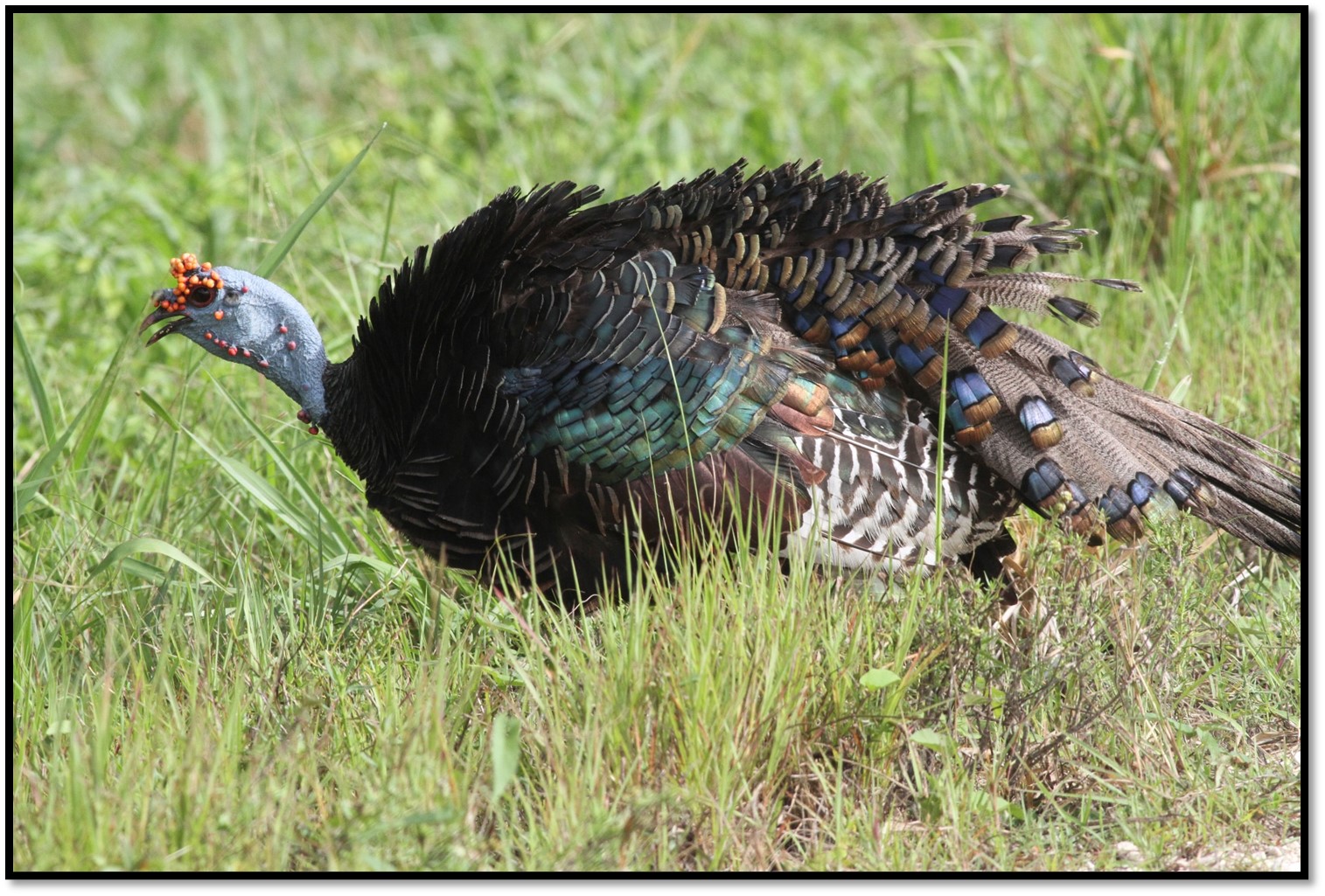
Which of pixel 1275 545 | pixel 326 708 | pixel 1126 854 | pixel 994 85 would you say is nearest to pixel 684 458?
pixel 326 708

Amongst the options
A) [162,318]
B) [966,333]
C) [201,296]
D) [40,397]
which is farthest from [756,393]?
[40,397]

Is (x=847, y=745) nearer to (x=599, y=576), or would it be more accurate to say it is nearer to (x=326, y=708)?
(x=599, y=576)

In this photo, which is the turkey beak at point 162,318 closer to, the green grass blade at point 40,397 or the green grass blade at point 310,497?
the green grass blade at point 310,497

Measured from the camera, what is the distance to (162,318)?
148 inches

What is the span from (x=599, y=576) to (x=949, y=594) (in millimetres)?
827

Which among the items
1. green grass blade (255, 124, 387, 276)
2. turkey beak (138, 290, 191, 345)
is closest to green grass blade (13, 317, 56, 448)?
turkey beak (138, 290, 191, 345)

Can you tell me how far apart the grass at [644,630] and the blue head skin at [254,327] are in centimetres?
17

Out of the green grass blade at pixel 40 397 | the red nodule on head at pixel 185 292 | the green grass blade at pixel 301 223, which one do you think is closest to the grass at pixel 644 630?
the green grass blade at pixel 40 397

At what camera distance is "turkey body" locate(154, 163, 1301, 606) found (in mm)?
3301

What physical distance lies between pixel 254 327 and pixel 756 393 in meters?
1.37

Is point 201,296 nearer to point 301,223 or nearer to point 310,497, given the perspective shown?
point 301,223

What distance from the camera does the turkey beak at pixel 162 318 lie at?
3709 millimetres

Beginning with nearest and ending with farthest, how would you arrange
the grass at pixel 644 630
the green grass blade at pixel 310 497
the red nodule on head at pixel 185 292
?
1. the grass at pixel 644 630
2. the red nodule on head at pixel 185 292
3. the green grass blade at pixel 310 497

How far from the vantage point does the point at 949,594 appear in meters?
3.30
